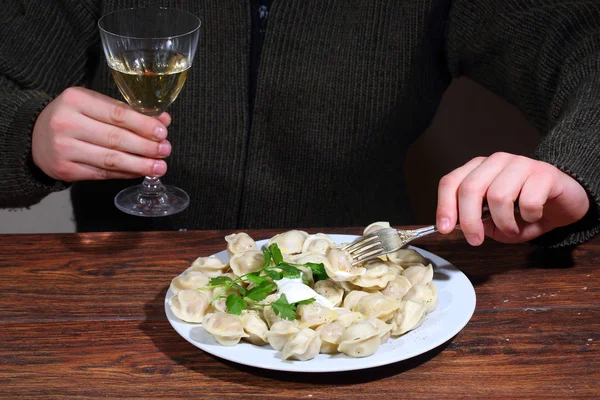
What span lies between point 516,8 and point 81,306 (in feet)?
3.01

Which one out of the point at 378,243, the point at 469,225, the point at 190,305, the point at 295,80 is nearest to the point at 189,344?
the point at 190,305

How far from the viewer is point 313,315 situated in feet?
2.77

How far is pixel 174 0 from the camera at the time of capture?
4.88ft

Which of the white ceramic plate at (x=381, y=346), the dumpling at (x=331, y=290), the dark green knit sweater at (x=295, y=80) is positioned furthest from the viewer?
the dark green knit sweater at (x=295, y=80)

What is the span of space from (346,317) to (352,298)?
0.15ft

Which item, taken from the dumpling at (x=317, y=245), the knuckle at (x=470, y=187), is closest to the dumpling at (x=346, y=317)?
the dumpling at (x=317, y=245)

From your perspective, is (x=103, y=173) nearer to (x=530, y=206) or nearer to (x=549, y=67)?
(x=530, y=206)

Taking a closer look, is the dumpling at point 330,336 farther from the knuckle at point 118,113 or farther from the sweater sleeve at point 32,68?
the sweater sleeve at point 32,68

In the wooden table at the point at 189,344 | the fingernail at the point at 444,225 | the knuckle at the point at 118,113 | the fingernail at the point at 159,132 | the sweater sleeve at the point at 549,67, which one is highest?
the sweater sleeve at the point at 549,67

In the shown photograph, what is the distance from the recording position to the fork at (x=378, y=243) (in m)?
0.96

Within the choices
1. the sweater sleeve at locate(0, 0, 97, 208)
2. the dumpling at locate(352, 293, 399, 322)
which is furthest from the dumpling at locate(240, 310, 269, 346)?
the sweater sleeve at locate(0, 0, 97, 208)

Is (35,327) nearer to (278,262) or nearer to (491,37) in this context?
(278,262)

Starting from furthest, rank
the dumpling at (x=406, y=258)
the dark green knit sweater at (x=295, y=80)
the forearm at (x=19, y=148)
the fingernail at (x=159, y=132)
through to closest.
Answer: the dark green knit sweater at (x=295, y=80), the forearm at (x=19, y=148), the fingernail at (x=159, y=132), the dumpling at (x=406, y=258)

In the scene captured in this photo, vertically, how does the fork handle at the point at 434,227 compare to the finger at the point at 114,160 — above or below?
above
